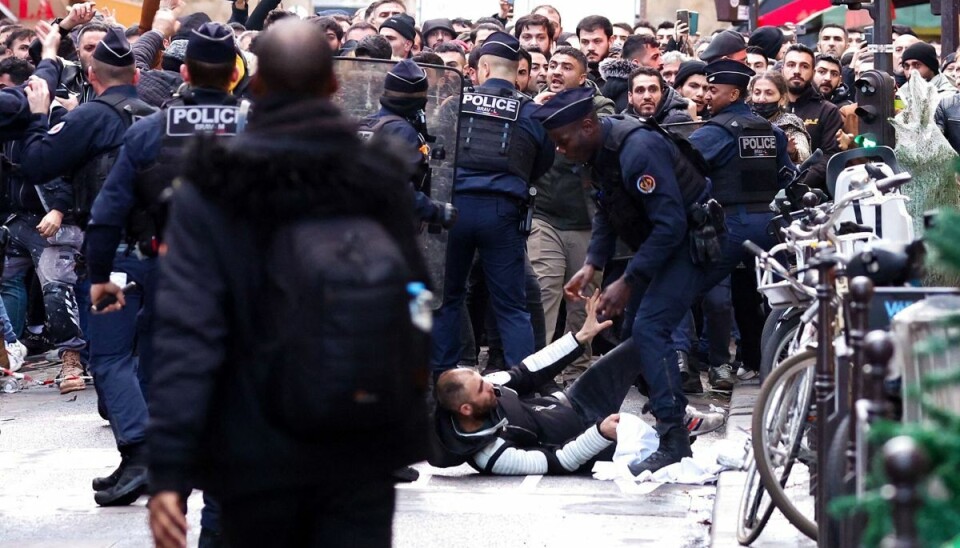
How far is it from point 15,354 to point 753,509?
6534 mm

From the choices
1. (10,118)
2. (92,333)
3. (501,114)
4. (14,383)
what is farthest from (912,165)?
(14,383)

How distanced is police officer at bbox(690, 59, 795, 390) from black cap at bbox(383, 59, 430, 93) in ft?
6.62

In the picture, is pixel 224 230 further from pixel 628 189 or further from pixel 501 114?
pixel 501 114

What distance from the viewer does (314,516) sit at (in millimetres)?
3352

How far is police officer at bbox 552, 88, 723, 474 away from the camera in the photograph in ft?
24.1

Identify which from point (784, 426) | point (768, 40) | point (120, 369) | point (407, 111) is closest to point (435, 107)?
point (407, 111)

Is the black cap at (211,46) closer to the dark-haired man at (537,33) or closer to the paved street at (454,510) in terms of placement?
the paved street at (454,510)

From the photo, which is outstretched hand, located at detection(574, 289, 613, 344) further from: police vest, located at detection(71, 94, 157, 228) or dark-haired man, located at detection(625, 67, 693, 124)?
police vest, located at detection(71, 94, 157, 228)

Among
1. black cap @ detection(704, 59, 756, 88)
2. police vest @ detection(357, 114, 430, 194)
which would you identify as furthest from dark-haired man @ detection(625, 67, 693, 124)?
police vest @ detection(357, 114, 430, 194)

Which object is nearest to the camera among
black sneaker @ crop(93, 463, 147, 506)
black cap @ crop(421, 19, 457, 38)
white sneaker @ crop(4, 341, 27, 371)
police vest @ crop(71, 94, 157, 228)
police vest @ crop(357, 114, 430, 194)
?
black sneaker @ crop(93, 463, 147, 506)

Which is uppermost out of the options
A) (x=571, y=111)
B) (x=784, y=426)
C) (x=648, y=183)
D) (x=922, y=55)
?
(x=922, y=55)

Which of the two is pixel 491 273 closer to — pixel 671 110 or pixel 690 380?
pixel 690 380

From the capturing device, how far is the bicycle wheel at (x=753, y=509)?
5922 mm

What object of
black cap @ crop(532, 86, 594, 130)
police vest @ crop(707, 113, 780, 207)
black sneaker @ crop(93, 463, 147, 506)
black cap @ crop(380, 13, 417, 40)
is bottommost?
black sneaker @ crop(93, 463, 147, 506)
